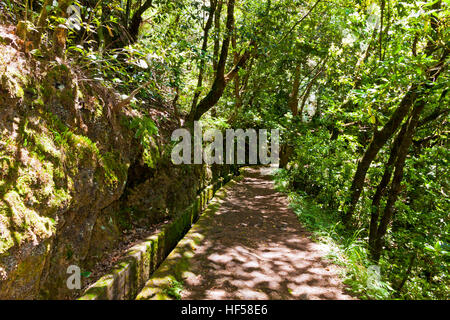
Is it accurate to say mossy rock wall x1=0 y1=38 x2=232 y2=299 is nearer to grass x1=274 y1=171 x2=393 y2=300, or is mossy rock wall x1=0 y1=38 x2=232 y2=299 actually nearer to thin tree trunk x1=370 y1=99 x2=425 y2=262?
grass x1=274 y1=171 x2=393 y2=300

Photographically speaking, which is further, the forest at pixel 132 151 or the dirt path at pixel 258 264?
the dirt path at pixel 258 264

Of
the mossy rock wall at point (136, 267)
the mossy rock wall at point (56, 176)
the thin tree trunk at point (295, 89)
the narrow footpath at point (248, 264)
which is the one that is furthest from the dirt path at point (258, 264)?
the thin tree trunk at point (295, 89)

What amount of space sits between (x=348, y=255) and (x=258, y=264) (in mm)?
1699

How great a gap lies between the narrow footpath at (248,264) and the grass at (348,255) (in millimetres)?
184

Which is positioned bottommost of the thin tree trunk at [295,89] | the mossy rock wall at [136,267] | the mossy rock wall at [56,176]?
the mossy rock wall at [136,267]

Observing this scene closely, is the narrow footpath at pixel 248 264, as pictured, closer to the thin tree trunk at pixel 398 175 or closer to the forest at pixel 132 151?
the forest at pixel 132 151

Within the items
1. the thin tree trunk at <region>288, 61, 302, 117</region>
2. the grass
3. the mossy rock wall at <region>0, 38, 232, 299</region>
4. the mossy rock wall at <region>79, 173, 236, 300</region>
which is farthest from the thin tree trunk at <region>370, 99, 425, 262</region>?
the thin tree trunk at <region>288, 61, 302, 117</region>

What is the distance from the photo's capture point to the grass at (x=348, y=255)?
3.62 m

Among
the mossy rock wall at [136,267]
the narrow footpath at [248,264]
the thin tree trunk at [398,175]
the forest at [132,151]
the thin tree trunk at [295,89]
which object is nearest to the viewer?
the forest at [132,151]
